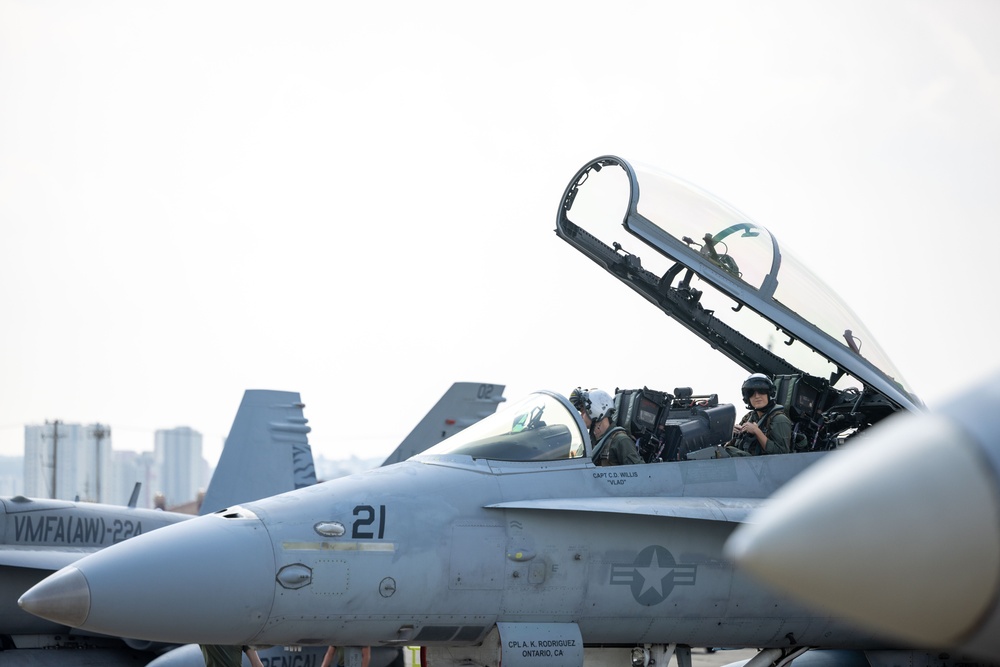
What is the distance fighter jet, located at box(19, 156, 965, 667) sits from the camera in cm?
634

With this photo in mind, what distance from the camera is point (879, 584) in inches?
112

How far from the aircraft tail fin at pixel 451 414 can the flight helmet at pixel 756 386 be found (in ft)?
28.6

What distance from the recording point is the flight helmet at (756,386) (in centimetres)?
848

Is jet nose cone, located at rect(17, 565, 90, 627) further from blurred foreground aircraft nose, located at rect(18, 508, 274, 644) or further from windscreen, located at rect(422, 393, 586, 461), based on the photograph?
windscreen, located at rect(422, 393, 586, 461)

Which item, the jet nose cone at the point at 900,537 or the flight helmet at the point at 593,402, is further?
the flight helmet at the point at 593,402

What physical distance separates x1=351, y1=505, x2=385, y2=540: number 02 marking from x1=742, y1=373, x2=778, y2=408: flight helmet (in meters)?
3.19

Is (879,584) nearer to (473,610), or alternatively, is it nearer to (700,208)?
(473,610)

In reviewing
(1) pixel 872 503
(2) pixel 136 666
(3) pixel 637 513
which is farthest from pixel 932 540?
(2) pixel 136 666

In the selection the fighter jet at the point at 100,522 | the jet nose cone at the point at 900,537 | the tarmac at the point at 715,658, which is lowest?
the tarmac at the point at 715,658

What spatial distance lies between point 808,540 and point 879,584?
205mm

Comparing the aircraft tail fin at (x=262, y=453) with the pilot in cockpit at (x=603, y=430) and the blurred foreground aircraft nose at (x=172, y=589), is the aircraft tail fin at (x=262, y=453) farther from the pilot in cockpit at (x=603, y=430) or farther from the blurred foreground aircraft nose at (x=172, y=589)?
the blurred foreground aircraft nose at (x=172, y=589)

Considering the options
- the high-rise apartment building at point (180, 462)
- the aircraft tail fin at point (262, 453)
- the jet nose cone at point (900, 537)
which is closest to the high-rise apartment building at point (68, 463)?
the high-rise apartment building at point (180, 462)

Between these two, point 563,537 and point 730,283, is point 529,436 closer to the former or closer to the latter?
point 563,537

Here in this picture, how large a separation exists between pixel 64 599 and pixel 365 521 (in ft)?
5.70
